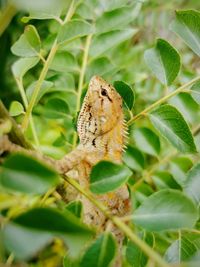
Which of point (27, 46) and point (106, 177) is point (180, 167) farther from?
Result: point (106, 177)

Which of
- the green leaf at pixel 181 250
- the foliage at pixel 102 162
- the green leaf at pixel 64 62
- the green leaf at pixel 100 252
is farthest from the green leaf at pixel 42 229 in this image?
the green leaf at pixel 64 62

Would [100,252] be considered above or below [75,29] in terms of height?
below

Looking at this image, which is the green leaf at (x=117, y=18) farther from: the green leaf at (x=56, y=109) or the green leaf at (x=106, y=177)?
the green leaf at (x=106, y=177)

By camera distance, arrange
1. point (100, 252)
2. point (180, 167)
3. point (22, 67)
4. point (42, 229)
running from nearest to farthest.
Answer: point (42, 229) < point (100, 252) < point (22, 67) < point (180, 167)

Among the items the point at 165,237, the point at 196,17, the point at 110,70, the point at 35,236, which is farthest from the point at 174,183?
the point at 35,236

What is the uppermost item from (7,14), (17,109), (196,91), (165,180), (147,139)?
(7,14)

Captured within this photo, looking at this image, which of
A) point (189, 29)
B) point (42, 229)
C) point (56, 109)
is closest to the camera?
point (42, 229)

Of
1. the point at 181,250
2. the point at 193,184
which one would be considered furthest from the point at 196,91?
the point at 181,250
